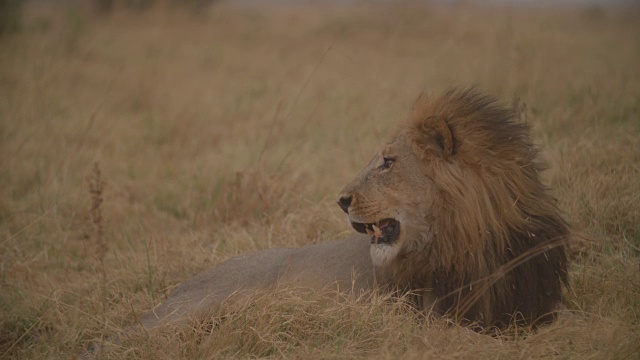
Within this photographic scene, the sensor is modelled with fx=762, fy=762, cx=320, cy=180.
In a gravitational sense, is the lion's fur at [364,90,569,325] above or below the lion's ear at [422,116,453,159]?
below

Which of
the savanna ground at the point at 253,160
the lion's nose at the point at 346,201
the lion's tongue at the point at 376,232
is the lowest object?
the savanna ground at the point at 253,160

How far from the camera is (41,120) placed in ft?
26.5

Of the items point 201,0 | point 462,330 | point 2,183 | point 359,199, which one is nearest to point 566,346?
point 462,330

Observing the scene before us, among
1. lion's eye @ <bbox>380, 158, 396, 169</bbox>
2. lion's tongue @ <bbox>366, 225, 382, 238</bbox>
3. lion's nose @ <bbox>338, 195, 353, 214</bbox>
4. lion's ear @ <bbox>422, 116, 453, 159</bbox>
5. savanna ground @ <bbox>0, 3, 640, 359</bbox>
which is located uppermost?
lion's ear @ <bbox>422, 116, 453, 159</bbox>

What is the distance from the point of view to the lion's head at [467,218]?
10.7 feet

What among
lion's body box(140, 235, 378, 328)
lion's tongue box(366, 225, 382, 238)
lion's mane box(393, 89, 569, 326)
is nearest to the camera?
lion's mane box(393, 89, 569, 326)

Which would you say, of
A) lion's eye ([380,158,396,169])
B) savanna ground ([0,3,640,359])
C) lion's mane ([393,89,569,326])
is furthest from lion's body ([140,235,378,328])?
lion's eye ([380,158,396,169])

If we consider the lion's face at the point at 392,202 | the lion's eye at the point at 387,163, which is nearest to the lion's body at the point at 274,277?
the lion's face at the point at 392,202

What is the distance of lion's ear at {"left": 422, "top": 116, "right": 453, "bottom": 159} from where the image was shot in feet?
10.7

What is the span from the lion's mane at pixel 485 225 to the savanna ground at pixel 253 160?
0.16 m

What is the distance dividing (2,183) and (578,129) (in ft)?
15.6

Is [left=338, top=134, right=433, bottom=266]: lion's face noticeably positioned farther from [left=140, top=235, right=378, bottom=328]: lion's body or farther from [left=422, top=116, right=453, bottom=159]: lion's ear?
[left=140, top=235, right=378, bottom=328]: lion's body

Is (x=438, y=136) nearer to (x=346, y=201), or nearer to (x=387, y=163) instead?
(x=387, y=163)

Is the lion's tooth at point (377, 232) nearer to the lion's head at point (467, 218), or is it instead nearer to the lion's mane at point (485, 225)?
the lion's head at point (467, 218)
